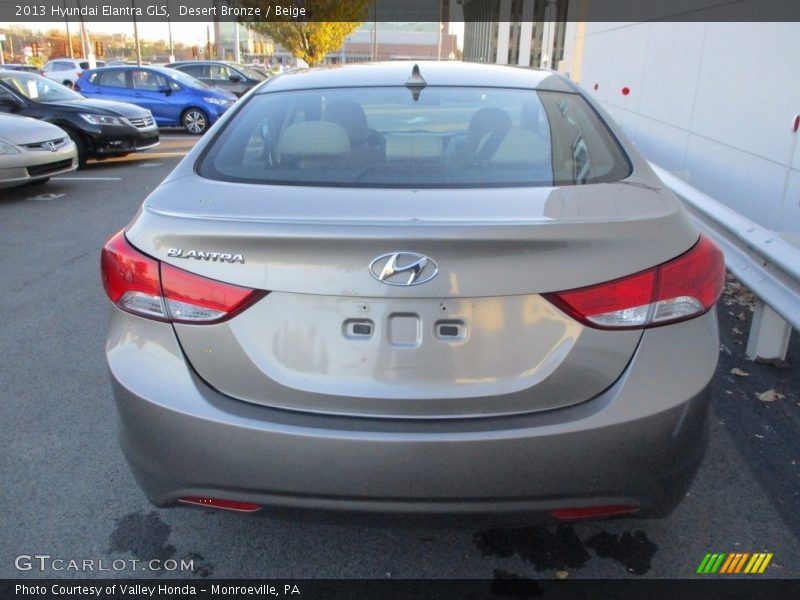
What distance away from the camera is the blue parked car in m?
17.1

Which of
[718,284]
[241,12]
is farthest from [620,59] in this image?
[241,12]

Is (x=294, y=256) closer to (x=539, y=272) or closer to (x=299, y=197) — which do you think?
(x=299, y=197)

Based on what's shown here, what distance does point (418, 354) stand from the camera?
195 cm

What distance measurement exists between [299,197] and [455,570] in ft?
4.59

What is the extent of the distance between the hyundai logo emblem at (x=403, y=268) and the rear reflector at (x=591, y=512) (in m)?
0.77

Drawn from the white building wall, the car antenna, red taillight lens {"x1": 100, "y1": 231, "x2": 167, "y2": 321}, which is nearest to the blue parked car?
the white building wall

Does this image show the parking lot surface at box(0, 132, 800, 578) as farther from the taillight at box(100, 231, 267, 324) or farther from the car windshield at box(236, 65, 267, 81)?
the car windshield at box(236, 65, 267, 81)

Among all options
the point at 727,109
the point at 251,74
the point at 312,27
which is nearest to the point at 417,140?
the point at 727,109

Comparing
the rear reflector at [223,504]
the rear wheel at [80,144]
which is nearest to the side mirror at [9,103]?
the rear wheel at [80,144]

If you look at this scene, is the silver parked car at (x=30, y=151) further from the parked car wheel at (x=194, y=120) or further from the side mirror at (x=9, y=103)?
the parked car wheel at (x=194, y=120)

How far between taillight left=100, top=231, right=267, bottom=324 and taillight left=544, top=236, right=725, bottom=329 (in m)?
0.88

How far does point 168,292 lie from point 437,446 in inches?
34.7

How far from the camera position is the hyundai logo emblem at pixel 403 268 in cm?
191

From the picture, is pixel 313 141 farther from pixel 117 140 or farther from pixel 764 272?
A: pixel 117 140
